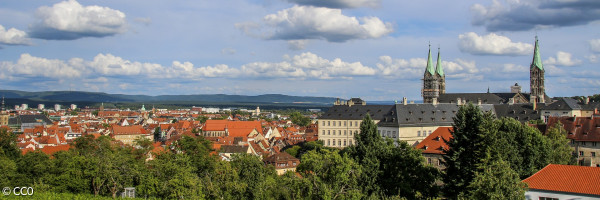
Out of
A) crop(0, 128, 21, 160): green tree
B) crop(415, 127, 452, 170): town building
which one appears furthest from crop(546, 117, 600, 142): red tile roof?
crop(0, 128, 21, 160): green tree

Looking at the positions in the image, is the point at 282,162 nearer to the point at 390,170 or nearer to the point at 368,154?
the point at 368,154

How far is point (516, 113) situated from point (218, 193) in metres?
79.9

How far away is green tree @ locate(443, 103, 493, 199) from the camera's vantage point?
38844 mm

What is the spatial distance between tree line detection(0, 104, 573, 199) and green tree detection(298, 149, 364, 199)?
0.07m

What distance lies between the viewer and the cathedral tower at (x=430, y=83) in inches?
6476

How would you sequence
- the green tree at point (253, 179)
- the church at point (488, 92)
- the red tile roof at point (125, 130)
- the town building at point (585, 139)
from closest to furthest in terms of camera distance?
the green tree at point (253, 179), the town building at point (585, 139), the church at point (488, 92), the red tile roof at point (125, 130)

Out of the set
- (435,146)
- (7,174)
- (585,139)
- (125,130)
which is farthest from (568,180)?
(125,130)

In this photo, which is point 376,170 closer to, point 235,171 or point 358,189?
point 358,189

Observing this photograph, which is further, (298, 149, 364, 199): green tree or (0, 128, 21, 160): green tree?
(0, 128, 21, 160): green tree

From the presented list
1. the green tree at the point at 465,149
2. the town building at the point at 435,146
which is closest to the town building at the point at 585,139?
the town building at the point at 435,146

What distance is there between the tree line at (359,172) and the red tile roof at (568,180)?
2.57m

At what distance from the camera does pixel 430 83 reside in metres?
167

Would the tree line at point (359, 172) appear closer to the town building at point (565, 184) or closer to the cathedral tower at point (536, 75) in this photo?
the town building at point (565, 184)

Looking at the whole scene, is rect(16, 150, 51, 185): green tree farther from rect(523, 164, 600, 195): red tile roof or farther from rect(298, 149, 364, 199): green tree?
rect(523, 164, 600, 195): red tile roof
